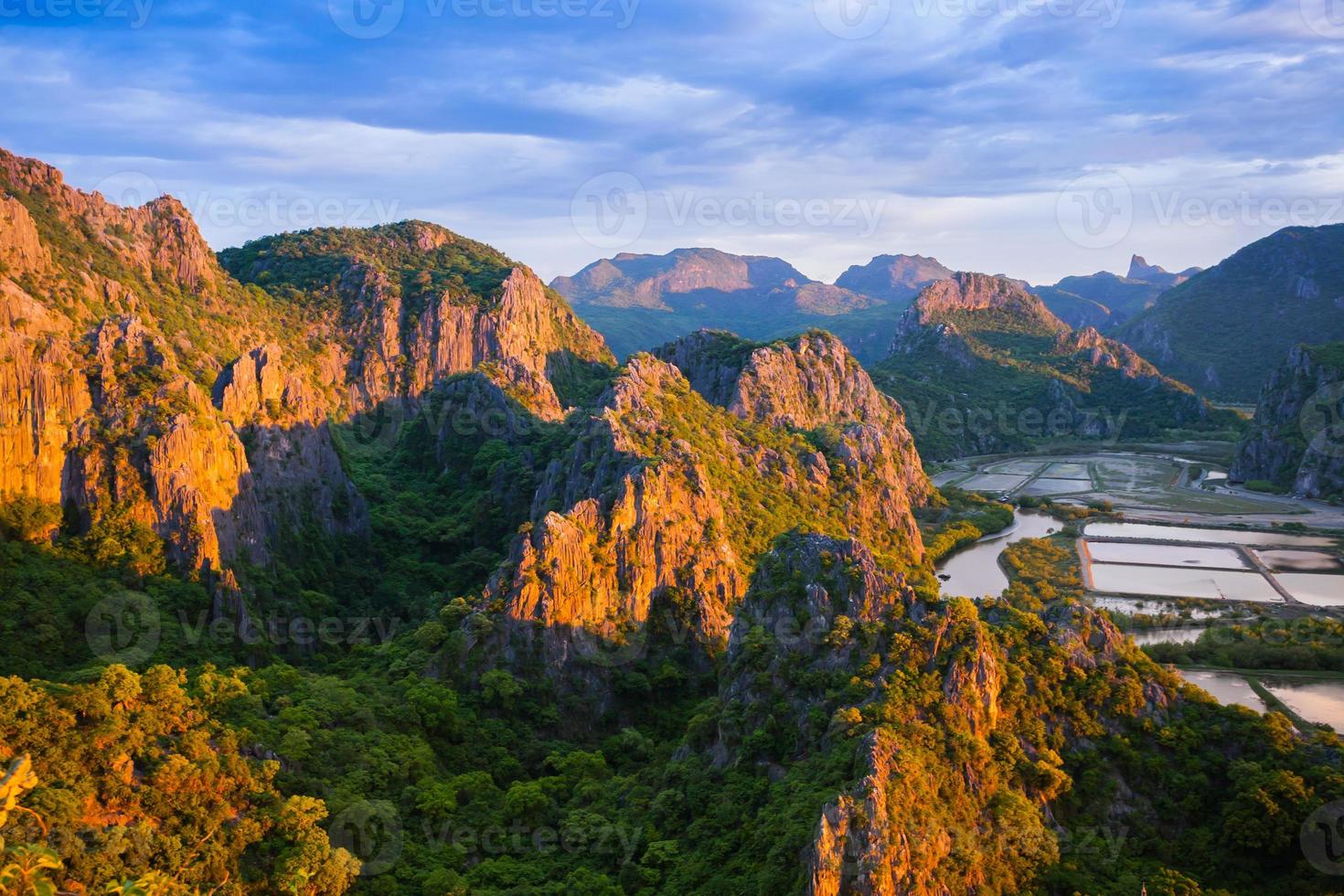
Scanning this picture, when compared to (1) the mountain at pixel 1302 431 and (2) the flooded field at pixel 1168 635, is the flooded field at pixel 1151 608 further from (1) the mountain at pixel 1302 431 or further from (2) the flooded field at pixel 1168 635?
(1) the mountain at pixel 1302 431

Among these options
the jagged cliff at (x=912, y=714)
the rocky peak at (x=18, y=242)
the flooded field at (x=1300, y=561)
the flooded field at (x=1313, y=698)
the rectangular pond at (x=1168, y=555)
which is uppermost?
the rocky peak at (x=18, y=242)

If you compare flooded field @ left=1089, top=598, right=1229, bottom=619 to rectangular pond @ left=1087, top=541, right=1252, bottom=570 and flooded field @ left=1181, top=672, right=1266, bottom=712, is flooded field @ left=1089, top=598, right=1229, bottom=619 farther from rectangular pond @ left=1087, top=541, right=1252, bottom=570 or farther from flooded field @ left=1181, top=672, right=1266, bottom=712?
rectangular pond @ left=1087, top=541, right=1252, bottom=570

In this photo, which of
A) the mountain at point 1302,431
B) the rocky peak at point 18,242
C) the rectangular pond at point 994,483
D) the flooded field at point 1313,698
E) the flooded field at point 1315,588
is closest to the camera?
the flooded field at point 1313,698

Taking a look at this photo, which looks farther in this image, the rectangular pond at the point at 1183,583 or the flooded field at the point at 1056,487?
the flooded field at the point at 1056,487

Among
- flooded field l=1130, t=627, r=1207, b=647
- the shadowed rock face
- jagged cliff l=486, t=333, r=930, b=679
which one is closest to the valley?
flooded field l=1130, t=627, r=1207, b=647

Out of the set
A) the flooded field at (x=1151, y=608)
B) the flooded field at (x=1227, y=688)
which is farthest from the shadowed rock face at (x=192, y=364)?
the flooded field at (x=1227, y=688)

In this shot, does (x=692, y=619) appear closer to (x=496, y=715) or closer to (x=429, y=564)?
(x=496, y=715)

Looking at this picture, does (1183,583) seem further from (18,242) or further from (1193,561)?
(18,242)
